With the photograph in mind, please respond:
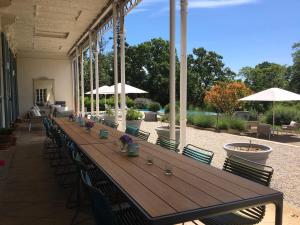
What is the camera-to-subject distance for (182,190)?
80.3 inches

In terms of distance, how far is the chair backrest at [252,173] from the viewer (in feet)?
7.54

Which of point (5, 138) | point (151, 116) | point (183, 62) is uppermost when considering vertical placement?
point (183, 62)

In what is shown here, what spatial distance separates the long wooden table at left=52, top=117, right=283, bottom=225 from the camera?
5.62 ft

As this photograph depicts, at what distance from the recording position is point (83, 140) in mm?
4227

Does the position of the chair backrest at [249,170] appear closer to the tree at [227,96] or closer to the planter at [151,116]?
the tree at [227,96]

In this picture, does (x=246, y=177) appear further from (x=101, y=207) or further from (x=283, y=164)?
(x=283, y=164)

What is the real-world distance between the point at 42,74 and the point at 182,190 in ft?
58.8

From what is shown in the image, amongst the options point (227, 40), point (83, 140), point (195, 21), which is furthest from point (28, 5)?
point (227, 40)

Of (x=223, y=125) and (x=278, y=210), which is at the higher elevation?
(x=278, y=210)

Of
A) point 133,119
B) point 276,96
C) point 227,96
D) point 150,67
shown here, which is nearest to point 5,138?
point 133,119

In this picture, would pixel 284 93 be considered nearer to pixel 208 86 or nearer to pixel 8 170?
pixel 8 170

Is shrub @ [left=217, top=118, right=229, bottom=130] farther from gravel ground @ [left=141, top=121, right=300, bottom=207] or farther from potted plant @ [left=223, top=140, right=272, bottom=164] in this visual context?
potted plant @ [left=223, top=140, right=272, bottom=164]

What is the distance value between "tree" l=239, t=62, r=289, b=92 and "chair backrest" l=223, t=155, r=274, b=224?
3199 cm

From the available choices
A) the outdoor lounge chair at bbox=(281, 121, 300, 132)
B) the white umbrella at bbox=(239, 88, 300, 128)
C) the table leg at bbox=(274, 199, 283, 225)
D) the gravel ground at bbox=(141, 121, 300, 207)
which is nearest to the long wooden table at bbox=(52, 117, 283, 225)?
the table leg at bbox=(274, 199, 283, 225)
